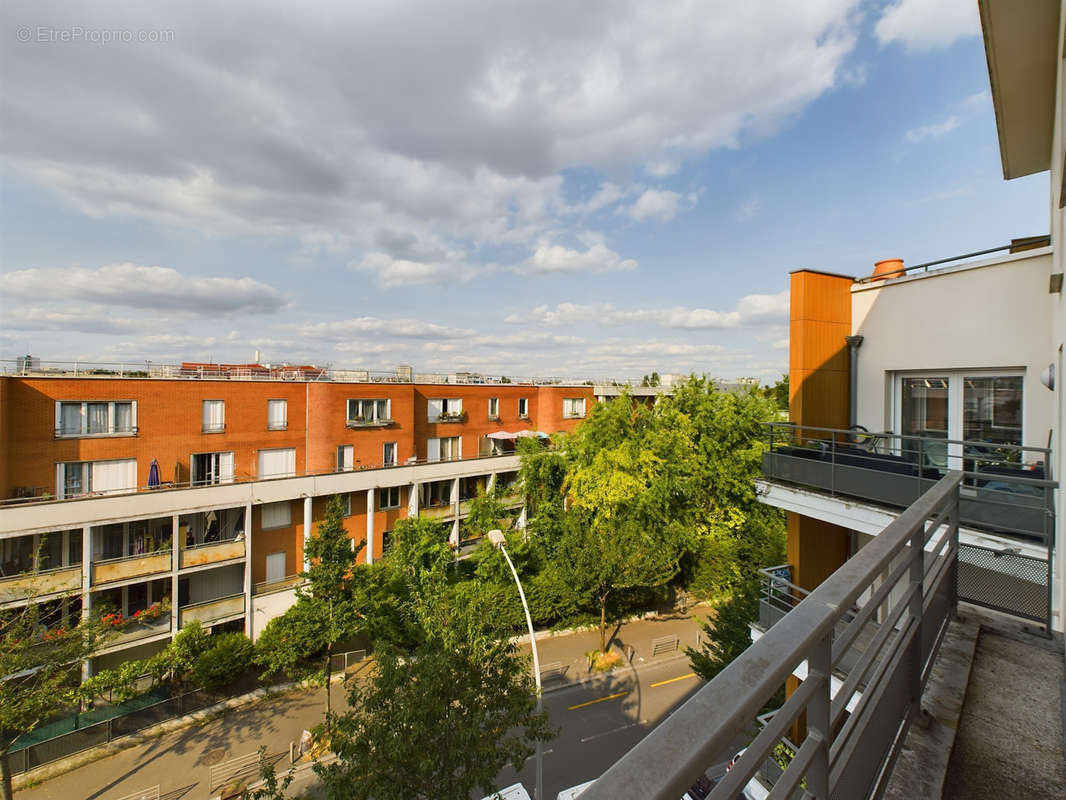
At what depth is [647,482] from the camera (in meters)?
23.0

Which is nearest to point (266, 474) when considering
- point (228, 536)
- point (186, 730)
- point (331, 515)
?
point (228, 536)

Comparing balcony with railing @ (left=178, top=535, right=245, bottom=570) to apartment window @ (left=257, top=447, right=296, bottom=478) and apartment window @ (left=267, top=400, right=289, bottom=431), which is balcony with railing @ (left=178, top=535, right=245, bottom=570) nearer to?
apartment window @ (left=257, top=447, right=296, bottom=478)

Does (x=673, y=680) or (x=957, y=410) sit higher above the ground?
(x=957, y=410)

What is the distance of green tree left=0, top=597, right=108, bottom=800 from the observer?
12.8 metres

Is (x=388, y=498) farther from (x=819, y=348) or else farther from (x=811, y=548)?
(x=819, y=348)

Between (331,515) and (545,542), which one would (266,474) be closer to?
(331,515)

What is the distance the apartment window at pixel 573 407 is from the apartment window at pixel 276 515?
19.6 meters

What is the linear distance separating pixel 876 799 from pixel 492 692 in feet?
32.6

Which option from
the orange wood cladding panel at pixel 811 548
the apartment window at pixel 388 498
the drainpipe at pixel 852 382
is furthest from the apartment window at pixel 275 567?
the drainpipe at pixel 852 382

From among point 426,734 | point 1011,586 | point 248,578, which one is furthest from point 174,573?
point 1011,586

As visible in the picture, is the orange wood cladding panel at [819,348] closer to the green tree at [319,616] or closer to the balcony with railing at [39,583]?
the green tree at [319,616]

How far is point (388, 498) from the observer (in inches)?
1022

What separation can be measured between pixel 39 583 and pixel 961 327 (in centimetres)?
2504

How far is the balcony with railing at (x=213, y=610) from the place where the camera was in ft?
61.6
